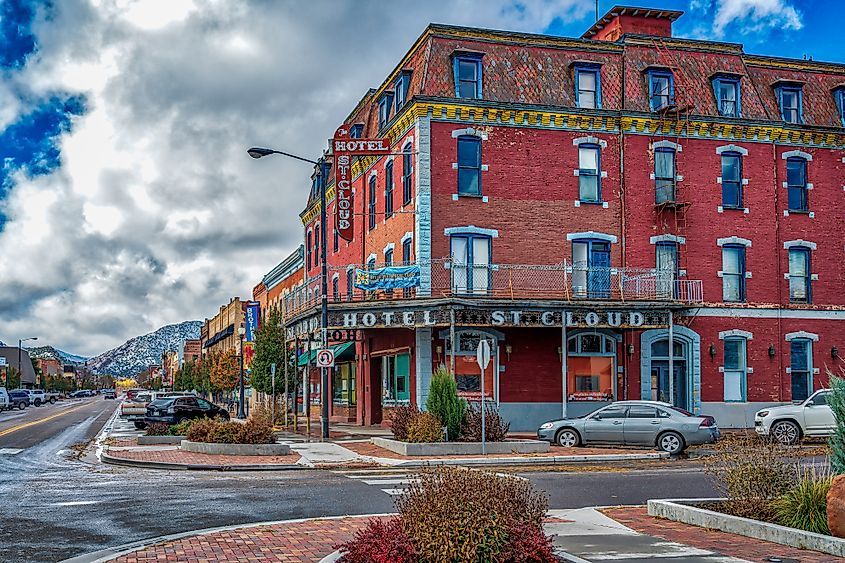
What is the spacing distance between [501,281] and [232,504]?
1909 cm

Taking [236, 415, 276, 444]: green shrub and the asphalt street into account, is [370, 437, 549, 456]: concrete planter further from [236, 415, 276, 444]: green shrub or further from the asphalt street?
the asphalt street

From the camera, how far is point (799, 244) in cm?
3631

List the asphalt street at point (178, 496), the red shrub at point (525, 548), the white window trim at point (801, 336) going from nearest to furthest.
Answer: the red shrub at point (525, 548) < the asphalt street at point (178, 496) < the white window trim at point (801, 336)

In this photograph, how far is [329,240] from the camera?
48406mm

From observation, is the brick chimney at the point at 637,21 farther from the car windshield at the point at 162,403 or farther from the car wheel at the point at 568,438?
the car windshield at the point at 162,403

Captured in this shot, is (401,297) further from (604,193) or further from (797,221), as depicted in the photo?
(797,221)

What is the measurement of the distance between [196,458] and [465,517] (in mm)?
16600

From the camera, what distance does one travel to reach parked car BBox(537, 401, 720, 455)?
84.3 ft

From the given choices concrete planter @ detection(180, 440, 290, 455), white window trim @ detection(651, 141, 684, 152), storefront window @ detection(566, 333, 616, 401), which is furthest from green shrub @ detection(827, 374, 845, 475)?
white window trim @ detection(651, 141, 684, 152)

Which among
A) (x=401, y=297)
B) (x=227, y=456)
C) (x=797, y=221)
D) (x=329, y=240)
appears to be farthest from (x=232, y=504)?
(x=329, y=240)

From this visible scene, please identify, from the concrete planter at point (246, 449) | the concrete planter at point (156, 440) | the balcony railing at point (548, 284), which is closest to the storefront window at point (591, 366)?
the balcony railing at point (548, 284)

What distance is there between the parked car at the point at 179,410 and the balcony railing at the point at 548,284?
19.0ft

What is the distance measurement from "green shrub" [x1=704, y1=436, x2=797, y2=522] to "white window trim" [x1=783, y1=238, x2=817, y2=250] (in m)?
25.7

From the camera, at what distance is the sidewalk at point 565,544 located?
33.3 feet
